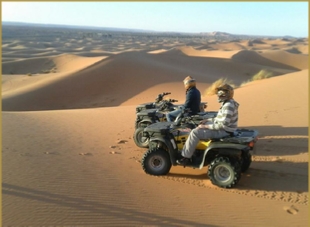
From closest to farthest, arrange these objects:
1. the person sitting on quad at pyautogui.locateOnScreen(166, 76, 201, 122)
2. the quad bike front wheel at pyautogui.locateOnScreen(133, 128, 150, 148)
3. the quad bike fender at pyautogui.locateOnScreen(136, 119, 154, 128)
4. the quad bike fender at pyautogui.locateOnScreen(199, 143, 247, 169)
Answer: the quad bike fender at pyautogui.locateOnScreen(199, 143, 247, 169)
the person sitting on quad at pyautogui.locateOnScreen(166, 76, 201, 122)
the quad bike front wheel at pyautogui.locateOnScreen(133, 128, 150, 148)
the quad bike fender at pyautogui.locateOnScreen(136, 119, 154, 128)

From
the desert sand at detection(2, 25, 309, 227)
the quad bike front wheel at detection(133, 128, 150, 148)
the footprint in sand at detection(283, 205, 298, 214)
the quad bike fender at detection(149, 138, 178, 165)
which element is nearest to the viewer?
the desert sand at detection(2, 25, 309, 227)

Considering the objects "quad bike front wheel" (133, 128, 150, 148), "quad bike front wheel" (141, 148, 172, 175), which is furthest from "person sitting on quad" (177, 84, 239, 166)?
"quad bike front wheel" (133, 128, 150, 148)

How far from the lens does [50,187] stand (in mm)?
5461

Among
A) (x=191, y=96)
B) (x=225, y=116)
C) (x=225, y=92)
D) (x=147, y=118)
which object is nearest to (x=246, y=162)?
(x=225, y=116)

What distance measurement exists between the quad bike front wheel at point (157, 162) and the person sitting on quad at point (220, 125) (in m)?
0.29

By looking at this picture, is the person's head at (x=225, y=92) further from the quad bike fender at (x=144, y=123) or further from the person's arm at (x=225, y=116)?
the quad bike fender at (x=144, y=123)

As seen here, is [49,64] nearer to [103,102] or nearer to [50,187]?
[103,102]

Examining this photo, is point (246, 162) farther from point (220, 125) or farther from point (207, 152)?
point (220, 125)

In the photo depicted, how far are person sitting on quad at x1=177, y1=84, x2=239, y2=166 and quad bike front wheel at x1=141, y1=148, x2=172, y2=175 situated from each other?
0.29 meters

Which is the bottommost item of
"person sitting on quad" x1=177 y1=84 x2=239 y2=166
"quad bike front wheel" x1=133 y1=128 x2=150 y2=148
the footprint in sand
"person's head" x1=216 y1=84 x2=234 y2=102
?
"quad bike front wheel" x1=133 y1=128 x2=150 y2=148

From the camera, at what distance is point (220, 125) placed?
5.69 meters

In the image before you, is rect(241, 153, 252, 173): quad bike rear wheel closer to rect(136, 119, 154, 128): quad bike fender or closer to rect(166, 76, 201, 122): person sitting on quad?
rect(166, 76, 201, 122): person sitting on quad

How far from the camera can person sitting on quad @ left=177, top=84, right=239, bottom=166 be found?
562cm

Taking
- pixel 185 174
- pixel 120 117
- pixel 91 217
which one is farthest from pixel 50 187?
pixel 120 117
